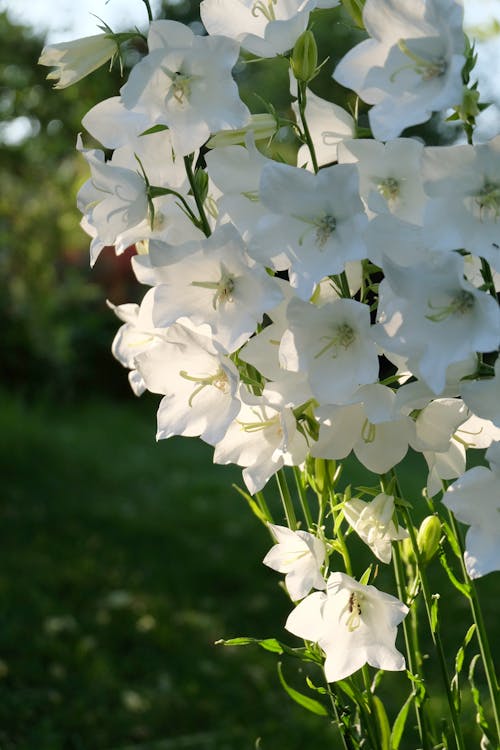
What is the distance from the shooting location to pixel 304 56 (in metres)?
0.80

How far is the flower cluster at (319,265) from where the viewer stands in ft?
2.27

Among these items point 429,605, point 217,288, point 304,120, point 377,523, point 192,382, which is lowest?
point 429,605

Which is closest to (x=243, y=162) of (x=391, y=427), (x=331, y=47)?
(x=391, y=427)

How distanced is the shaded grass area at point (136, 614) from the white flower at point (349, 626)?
4.73 ft

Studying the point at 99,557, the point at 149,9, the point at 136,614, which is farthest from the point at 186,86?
the point at 99,557

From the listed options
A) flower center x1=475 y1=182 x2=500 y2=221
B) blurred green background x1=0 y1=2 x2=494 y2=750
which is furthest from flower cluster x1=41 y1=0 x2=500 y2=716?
blurred green background x1=0 y1=2 x2=494 y2=750

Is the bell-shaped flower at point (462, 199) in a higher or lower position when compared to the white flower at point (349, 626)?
higher

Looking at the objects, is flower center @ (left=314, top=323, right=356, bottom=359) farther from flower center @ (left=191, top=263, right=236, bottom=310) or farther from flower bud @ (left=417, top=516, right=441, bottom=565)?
flower bud @ (left=417, top=516, right=441, bottom=565)

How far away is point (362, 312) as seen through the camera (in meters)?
0.73

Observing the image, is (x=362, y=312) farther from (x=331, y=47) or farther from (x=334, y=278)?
(x=331, y=47)

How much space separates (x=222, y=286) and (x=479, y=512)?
0.28 m

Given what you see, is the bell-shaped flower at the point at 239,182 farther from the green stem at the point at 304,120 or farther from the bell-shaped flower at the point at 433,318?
the bell-shaped flower at the point at 433,318

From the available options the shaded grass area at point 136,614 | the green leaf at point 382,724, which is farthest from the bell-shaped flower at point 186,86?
the shaded grass area at point 136,614

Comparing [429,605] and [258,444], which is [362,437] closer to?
[258,444]
